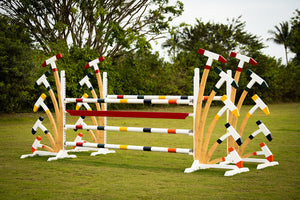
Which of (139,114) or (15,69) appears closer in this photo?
(139,114)

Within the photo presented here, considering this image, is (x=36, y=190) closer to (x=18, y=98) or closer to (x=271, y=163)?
(x=271, y=163)

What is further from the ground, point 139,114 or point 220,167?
point 139,114

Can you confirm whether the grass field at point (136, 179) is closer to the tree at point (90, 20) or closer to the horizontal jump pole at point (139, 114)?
the horizontal jump pole at point (139, 114)

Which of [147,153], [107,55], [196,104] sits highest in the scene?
[107,55]

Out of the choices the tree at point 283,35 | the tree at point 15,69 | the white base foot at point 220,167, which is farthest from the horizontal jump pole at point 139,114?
the tree at point 283,35

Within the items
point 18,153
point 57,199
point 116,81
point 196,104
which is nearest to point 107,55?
point 116,81

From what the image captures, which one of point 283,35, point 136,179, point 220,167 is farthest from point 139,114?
point 283,35

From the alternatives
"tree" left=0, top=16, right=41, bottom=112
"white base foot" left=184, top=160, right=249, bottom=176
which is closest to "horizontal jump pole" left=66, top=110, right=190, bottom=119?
"white base foot" left=184, top=160, right=249, bottom=176

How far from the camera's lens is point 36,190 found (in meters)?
4.11

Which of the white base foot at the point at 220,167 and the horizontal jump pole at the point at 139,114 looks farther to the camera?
the horizontal jump pole at the point at 139,114

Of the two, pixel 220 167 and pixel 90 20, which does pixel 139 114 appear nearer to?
pixel 220 167

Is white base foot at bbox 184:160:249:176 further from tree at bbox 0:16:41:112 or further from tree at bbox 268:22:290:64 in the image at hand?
tree at bbox 268:22:290:64

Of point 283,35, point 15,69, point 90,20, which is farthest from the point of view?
point 283,35

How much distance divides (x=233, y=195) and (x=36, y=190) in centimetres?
218
